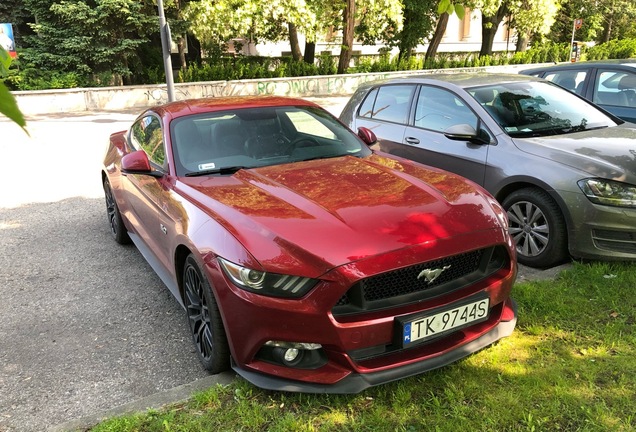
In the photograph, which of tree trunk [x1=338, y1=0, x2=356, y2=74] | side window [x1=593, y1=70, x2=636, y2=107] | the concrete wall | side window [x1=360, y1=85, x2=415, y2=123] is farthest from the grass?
tree trunk [x1=338, y1=0, x2=356, y2=74]

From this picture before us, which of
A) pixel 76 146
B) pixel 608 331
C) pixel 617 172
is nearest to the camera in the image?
pixel 608 331

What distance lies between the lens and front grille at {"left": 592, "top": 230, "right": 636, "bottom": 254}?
4.11 meters

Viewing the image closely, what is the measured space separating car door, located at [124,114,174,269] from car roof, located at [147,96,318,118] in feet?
0.47

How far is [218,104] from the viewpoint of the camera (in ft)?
14.5

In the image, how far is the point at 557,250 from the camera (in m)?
4.37

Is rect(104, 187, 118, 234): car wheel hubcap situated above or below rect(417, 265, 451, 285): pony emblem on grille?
below

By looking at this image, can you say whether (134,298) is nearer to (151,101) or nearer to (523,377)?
(523,377)

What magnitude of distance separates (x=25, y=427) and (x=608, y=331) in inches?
136

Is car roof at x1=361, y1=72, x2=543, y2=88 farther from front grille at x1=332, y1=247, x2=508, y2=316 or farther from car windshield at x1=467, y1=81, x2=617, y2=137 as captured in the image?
front grille at x1=332, y1=247, x2=508, y2=316

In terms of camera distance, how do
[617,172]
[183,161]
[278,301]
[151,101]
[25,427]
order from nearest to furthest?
[278,301]
[25,427]
[183,161]
[617,172]
[151,101]

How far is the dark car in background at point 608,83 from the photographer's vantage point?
21.9ft

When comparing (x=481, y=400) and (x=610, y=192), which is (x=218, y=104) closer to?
(x=481, y=400)

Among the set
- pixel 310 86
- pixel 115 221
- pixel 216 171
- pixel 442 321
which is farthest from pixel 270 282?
pixel 310 86

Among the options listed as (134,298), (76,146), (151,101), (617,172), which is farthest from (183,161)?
(151,101)
